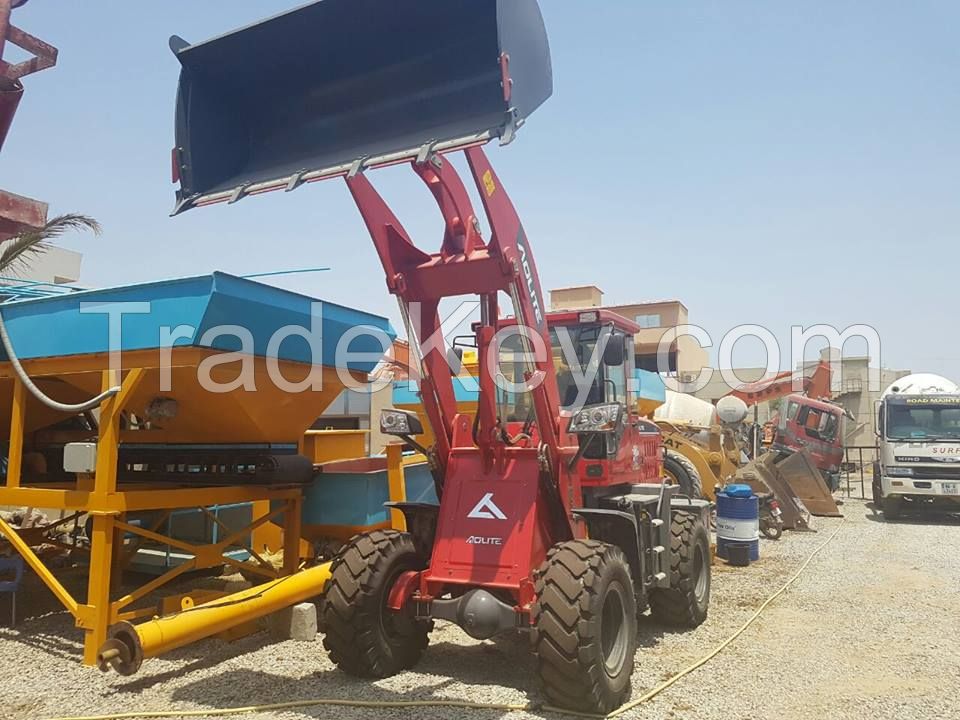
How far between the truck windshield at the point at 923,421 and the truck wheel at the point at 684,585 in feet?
30.9

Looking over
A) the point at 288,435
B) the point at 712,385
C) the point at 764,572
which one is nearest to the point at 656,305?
the point at 712,385

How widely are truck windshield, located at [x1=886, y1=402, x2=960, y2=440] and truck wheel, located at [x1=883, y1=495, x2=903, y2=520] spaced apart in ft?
4.02

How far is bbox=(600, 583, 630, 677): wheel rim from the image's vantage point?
15.5ft

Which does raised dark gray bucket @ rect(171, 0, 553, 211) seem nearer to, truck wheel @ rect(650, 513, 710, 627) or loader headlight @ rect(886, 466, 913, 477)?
truck wheel @ rect(650, 513, 710, 627)

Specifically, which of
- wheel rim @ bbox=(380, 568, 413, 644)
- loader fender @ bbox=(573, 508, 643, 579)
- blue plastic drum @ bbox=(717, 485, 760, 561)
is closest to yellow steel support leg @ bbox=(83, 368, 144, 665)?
wheel rim @ bbox=(380, 568, 413, 644)

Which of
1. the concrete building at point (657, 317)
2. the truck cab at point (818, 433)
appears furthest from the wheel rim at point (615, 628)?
the concrete building at point (657, 317)

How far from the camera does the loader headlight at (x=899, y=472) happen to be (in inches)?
543

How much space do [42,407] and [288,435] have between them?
2.59m

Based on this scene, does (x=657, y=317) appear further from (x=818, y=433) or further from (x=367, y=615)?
(x=367, y=615)

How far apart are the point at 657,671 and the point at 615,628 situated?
77cm

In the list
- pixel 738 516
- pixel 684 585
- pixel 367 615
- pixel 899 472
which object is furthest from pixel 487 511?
pixel 899 472

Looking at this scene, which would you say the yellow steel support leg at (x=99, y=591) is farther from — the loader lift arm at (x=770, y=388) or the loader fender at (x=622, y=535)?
the loader lift arm at (x=770, y=388)

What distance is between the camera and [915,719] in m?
4.50

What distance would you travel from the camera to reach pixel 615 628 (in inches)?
190
